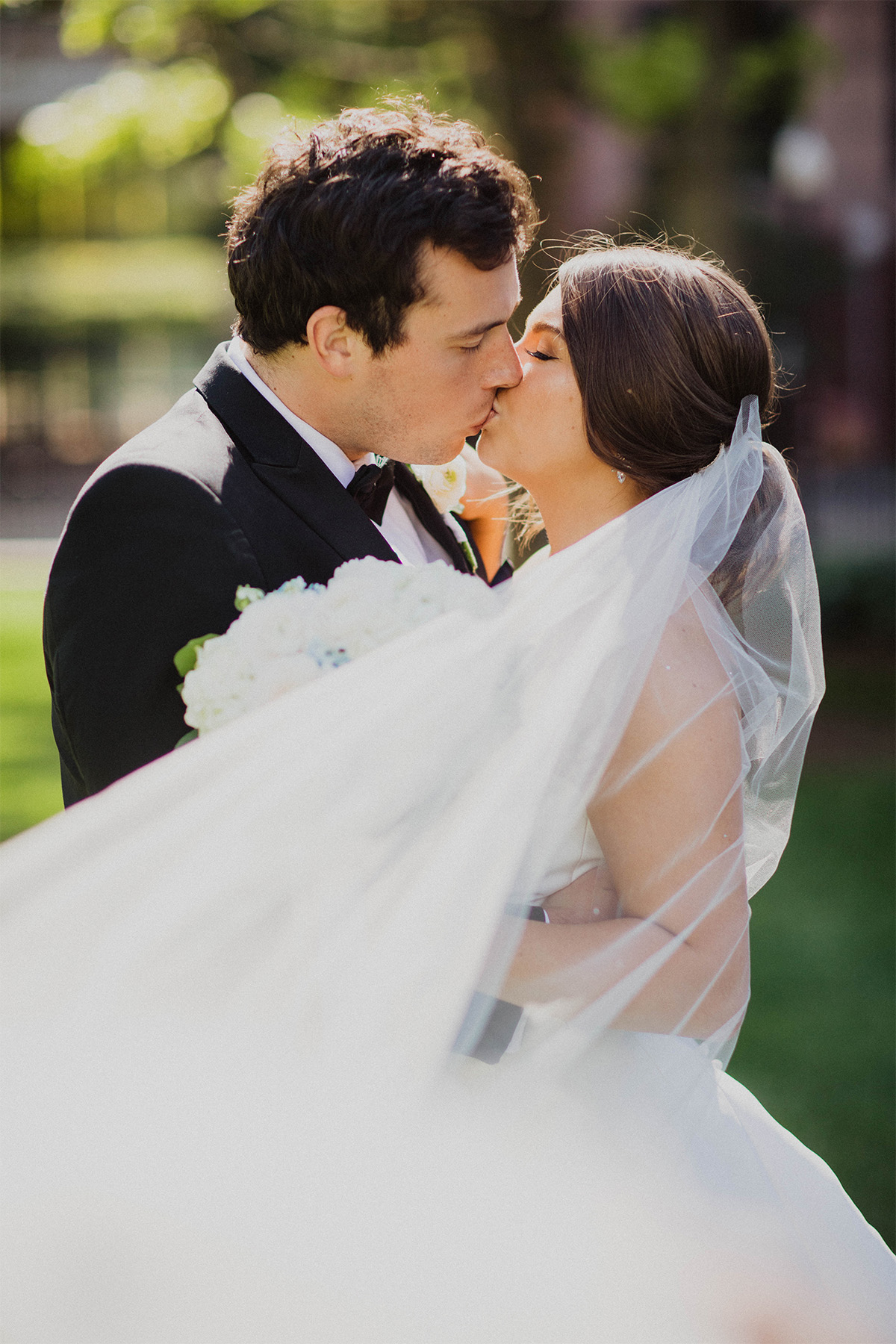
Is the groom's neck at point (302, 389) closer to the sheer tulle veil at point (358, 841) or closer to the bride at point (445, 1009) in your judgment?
the bride at point (445, 1009)

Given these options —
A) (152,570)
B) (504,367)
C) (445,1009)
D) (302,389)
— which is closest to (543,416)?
(504,367)

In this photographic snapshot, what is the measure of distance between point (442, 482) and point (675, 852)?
3.97 feet

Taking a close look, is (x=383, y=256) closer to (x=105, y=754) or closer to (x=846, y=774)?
(x=105, y=754)

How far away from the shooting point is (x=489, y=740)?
2033 mm

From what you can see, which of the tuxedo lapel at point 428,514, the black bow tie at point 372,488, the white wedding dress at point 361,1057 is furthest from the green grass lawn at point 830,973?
the black bow tie at point 372,488

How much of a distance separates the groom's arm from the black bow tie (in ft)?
1.51

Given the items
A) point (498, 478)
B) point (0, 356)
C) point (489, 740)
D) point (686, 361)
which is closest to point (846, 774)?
point (498, 478)

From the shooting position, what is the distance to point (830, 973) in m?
5.47

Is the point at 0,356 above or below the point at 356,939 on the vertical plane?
below

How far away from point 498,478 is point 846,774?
17.9 feet

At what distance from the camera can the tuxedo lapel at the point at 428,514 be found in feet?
9.90

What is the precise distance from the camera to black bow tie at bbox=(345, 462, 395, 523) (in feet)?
8.79

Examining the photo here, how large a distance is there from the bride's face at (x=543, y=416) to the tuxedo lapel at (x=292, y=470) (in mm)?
400

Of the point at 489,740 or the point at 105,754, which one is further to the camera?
the point at 105,754
